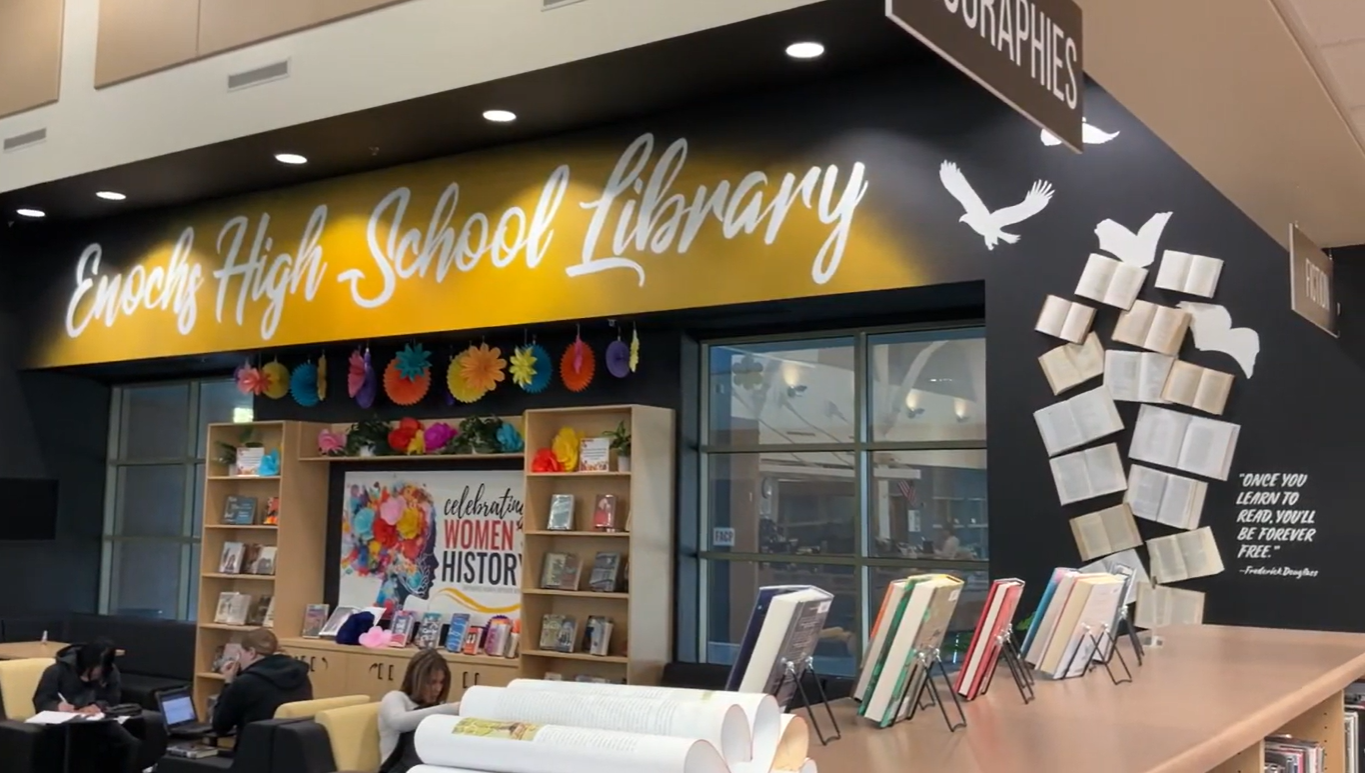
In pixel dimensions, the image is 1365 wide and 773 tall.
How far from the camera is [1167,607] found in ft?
Answer: 17.1

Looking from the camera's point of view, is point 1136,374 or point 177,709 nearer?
point 1136,374

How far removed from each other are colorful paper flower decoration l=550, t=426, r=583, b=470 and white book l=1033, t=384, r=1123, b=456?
111 inches

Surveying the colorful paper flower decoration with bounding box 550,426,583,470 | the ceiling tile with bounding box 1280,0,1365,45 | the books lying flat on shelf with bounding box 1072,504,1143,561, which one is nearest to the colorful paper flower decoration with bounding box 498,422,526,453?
the colorful paper flower decoration with bounding box 550,426,583,470

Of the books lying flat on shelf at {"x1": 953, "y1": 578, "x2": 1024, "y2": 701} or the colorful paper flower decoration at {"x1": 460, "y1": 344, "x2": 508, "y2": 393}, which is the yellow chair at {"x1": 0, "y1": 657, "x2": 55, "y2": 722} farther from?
the books lying flat on shelf at {"x1": 953, "y1": 578, "x2": 1024, "y2": 701}

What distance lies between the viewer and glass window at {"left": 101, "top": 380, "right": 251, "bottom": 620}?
10266 mm

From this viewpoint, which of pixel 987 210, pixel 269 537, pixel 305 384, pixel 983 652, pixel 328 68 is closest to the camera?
pixel 983 652

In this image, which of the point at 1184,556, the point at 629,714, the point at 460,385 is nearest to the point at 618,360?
the point at 460,385

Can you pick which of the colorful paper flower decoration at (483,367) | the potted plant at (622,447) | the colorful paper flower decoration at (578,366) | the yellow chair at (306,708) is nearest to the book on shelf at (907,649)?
the yellow chair at (306,708)

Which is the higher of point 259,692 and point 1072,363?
point 1072,363

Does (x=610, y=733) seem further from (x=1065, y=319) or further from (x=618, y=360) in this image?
(x=618, y=360)

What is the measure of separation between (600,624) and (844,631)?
1.43 m

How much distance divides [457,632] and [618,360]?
80.6 inches

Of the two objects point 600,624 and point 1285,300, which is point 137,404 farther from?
point 1285,300

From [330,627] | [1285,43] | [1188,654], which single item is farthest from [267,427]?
[1285,43]
